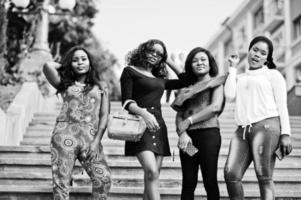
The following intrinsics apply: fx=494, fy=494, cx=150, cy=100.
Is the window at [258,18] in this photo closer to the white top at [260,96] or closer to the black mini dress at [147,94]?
the white top at [260,96]

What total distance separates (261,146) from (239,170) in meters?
0.27

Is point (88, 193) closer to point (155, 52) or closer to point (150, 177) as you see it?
point (150, 177)

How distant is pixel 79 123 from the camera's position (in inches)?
174

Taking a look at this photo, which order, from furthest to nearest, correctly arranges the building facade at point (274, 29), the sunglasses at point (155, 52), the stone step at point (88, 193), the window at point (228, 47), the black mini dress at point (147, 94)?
the window at point (228, 47), the building facade at point (274, 29), the stone step at point (88, 193), the sunglasses at point (155, 52), the black mini dress at point (147, 94)

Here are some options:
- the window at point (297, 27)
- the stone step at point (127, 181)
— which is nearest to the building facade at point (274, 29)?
the window at point (297, 27)

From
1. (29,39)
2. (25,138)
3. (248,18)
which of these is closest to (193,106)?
(25,138)

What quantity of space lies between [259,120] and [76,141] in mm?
1593

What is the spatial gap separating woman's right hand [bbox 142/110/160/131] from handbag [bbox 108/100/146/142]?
1.3 inches

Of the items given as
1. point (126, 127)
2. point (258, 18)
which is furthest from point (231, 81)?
point (258, 18)

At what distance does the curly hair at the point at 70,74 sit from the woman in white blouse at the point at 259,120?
1245 millimetres

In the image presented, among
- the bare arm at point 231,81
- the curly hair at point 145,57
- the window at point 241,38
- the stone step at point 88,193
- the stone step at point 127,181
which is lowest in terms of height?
the stone step at point 88,193

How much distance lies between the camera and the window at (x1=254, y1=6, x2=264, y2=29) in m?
30.8

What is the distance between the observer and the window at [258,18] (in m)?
30.8

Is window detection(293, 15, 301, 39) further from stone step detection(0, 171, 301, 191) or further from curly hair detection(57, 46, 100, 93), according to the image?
curly hair detection(57, 46, 100, 93)
